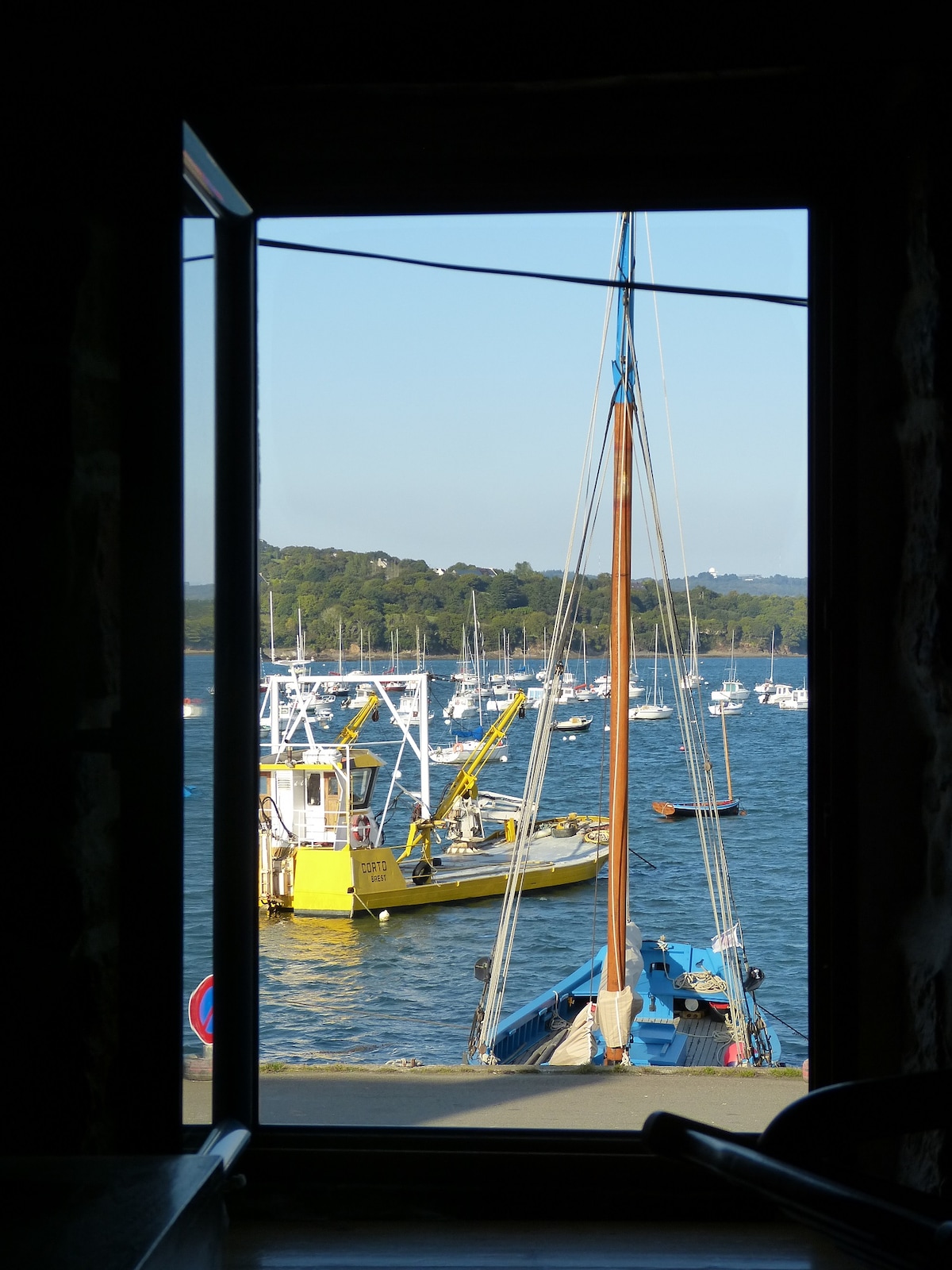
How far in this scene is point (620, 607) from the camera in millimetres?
5715

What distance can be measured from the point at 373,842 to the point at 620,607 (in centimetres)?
890

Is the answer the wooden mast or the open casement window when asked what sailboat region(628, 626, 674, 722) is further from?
the open casement window

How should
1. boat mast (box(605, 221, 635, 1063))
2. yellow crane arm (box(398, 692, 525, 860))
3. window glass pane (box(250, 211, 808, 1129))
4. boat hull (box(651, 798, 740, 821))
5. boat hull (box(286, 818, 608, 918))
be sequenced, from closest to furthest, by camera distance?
boat mast (box(605, 221, 635, 1063)) < window glass pane (box(250, 211, 808, 1129)) < boat hull (box(286, 818, 608, 918)) < yellow crane arm (box(398, 692, 525, 860)) < boat hull (box(651, 798, 740, 821))

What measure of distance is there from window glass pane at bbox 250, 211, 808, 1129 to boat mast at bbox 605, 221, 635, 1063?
4656 millimetres

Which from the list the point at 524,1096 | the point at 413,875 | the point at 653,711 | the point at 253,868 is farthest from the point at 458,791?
the point at 253,868

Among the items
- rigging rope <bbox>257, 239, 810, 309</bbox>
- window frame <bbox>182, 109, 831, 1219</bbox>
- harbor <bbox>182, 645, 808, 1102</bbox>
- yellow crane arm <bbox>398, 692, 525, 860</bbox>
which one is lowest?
harbor <bbox>182, 645, 808, 1102</bbox>

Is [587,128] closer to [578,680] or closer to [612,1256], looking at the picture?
[612,1256]

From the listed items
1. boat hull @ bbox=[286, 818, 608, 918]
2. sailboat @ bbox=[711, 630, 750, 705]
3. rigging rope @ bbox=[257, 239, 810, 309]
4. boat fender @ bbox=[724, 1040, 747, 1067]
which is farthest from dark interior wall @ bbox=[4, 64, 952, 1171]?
sailboat @ bbox=[711, 630, 750, 705]

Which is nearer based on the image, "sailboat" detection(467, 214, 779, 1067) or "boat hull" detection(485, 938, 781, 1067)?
"sailboat" detection(467, 214, 779, 1067)

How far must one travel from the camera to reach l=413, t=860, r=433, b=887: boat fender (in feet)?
51.3

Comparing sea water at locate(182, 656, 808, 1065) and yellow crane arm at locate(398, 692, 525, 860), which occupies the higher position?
yellow crane arm at locate(398, 692, 525, 860)

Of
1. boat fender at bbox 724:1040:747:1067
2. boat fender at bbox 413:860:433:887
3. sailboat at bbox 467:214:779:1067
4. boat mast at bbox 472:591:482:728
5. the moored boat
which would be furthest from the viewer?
the moored boat
